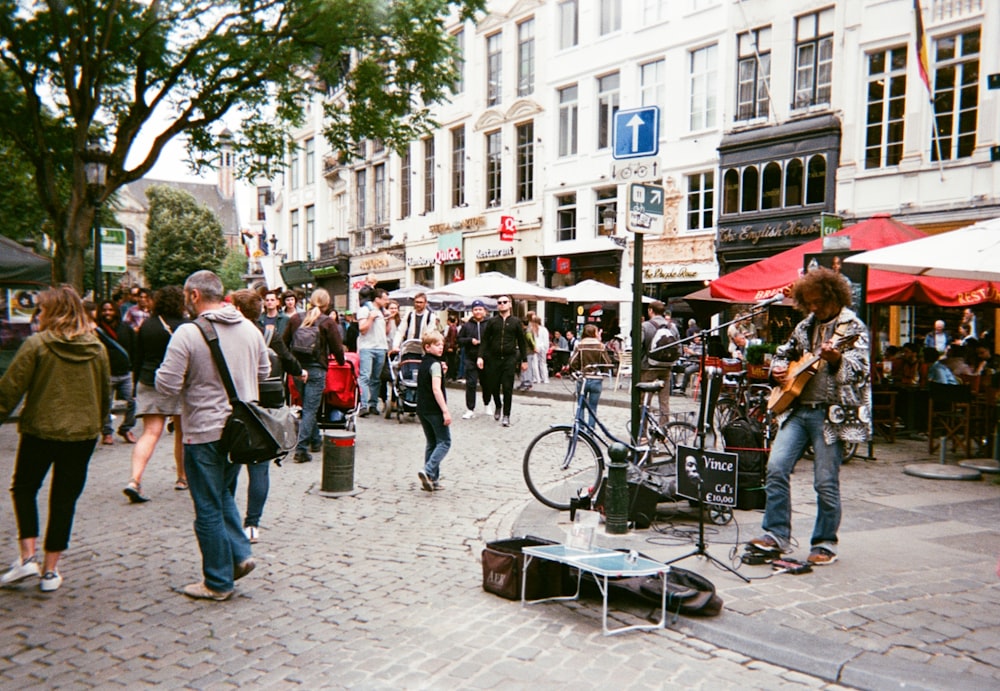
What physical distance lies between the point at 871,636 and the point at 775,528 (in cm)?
124

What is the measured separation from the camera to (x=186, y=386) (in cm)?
454

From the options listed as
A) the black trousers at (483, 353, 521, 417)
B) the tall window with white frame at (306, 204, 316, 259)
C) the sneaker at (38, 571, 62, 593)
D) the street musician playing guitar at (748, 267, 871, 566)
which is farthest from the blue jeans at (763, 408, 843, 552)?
the tall window with white frame at (306, 204, 316, 259)

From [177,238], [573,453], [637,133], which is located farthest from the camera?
[177,238]

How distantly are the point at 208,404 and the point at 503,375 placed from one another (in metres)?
7.88

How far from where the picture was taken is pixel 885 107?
18422mm

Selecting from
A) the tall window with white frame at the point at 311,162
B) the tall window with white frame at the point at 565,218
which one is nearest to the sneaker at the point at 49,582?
the tall window with white frame at the point at 565,218

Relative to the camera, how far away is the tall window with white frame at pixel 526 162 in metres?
28.5

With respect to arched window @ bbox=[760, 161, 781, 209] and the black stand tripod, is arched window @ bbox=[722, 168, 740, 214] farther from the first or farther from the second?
the black stand tripod

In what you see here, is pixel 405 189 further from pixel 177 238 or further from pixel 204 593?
pixel 204 593

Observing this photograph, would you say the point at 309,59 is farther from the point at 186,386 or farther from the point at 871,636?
the point at 871,636

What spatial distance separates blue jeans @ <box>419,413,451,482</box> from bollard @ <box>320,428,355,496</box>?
0.70 m

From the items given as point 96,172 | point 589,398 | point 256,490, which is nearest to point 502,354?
point 589,398

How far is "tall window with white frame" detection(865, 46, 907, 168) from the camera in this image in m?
18.2

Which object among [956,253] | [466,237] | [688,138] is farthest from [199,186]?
[956,253]
